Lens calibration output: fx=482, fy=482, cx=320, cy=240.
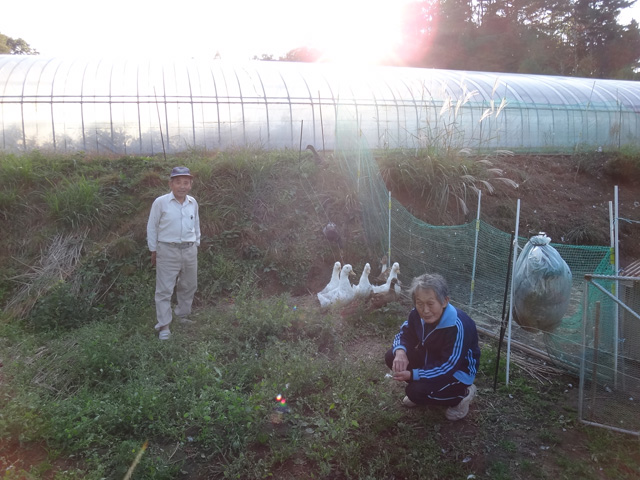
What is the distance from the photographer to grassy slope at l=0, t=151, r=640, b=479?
2973 millimetres

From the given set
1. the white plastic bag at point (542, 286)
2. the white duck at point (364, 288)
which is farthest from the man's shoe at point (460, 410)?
the white duck at point (364, 288)

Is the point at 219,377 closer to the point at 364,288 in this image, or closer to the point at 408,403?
the point at 408,403

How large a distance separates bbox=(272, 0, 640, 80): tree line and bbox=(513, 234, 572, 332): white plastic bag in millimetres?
21639

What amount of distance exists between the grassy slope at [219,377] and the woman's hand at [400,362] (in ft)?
1.32

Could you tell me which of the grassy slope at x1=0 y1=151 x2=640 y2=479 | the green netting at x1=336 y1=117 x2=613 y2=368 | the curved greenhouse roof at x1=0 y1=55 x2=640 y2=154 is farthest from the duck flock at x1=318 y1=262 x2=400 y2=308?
the curved greenhouse roof at x1=0 y1=55 x2=640 y2=154

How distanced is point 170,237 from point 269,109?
6.02 metres

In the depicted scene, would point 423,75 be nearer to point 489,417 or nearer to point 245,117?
point 245,117

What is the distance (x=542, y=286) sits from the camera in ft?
14.3

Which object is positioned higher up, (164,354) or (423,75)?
(423,75)

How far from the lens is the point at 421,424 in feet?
11.1

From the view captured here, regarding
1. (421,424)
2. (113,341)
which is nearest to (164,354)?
(113,341)

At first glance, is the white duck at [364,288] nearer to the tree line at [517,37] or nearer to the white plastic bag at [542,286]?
the white plastic bag at [542,286]

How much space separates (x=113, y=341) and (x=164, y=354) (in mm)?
480

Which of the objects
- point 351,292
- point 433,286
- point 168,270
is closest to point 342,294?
point 351,292
